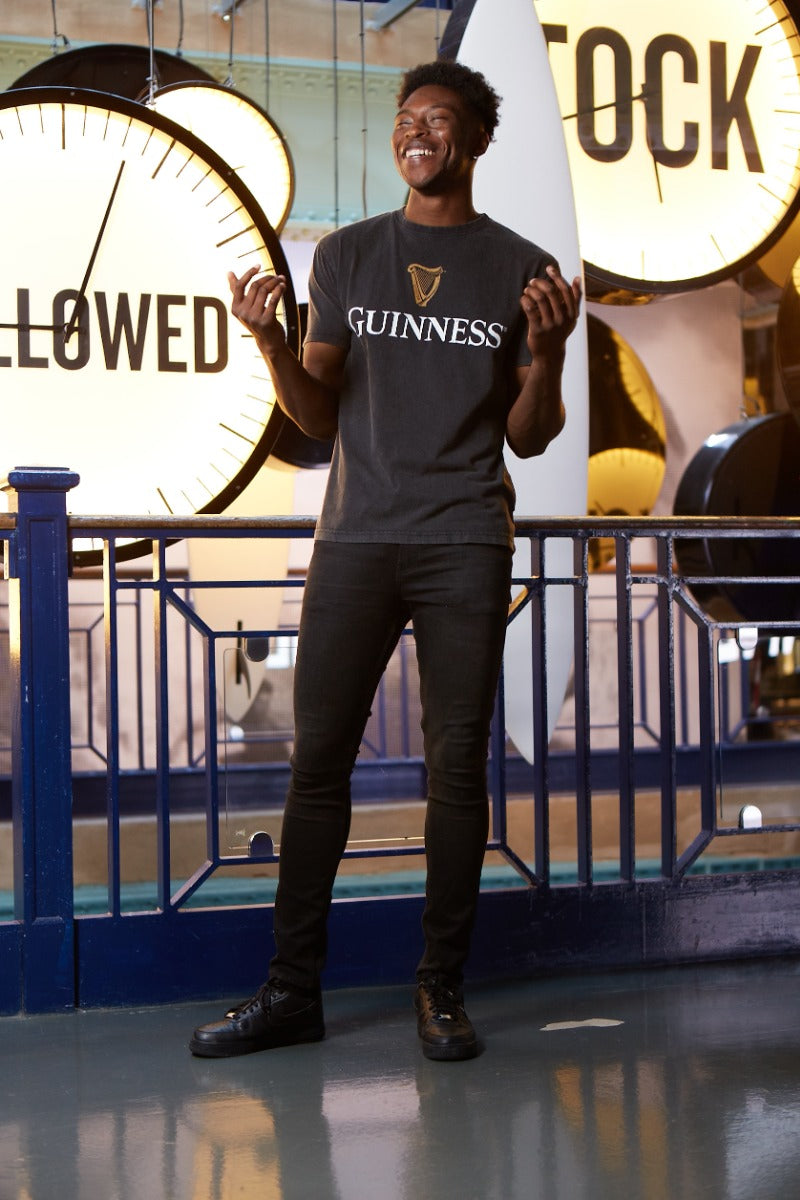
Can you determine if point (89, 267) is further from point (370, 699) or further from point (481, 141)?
point (370, 699)

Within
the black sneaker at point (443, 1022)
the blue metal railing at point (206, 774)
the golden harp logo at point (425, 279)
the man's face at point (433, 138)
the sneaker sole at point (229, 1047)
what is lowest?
the sneaker sole at point (229, 1047)

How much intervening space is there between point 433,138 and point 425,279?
0.62ft

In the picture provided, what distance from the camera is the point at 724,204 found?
2.87 metres

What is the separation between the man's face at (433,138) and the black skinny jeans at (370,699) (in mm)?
506

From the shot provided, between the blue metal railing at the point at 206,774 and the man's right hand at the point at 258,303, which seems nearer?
the man's right hand at the point at 258,303

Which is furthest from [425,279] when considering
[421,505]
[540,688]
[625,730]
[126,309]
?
[625,730]

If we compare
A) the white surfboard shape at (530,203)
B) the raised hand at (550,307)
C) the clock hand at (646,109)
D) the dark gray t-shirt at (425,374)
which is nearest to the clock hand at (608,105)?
the clock hand at (646,109)

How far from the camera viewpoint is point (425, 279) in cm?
195

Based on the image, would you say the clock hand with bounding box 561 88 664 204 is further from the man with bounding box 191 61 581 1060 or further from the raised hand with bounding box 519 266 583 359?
the raised hand with bounding box 519 266 583 359

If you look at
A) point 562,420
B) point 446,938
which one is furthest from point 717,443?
point 446,938

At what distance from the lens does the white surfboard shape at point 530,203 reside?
2531 millimetres

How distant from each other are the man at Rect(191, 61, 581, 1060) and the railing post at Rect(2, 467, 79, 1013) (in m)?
0.36

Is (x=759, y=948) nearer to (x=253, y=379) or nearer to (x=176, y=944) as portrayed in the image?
(x=176, y=944)

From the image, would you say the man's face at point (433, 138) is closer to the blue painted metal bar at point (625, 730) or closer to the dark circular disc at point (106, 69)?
the blue painted metal bar at point (625, 730)
